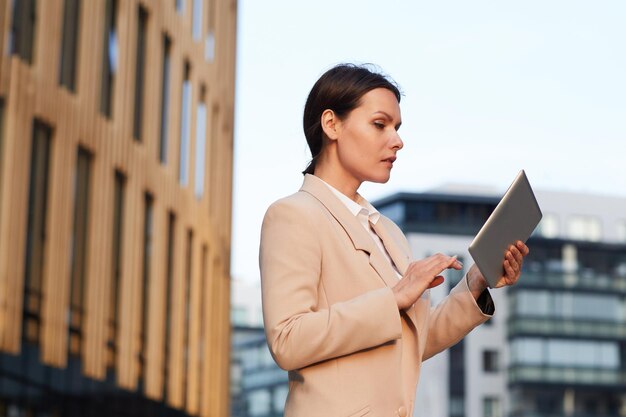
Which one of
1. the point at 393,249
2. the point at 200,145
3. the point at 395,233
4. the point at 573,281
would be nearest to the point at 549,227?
the point at 573,281

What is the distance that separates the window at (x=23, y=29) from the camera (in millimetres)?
20078

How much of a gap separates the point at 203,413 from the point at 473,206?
5341cm

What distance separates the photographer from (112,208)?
25.1 m

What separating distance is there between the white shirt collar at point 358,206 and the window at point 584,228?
82701 millimetres

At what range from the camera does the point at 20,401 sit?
20641mm

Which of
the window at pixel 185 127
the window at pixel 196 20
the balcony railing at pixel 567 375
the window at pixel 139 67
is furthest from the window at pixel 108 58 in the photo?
the balcony railing at pixel 567 375

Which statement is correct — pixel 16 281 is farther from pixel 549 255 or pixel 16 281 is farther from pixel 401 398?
pixel 549 255

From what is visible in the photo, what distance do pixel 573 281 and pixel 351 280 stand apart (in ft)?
253

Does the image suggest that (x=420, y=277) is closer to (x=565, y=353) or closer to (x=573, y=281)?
(x=565, y=353)

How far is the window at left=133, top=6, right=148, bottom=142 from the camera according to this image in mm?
27172

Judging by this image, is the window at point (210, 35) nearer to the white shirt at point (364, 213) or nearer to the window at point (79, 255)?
the window at point (79, 255)

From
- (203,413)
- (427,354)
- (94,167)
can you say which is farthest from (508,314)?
(427,354)

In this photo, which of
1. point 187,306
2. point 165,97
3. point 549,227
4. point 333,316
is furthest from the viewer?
point 549,227

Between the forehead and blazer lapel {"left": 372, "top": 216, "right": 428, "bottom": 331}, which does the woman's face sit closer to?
the forehead
